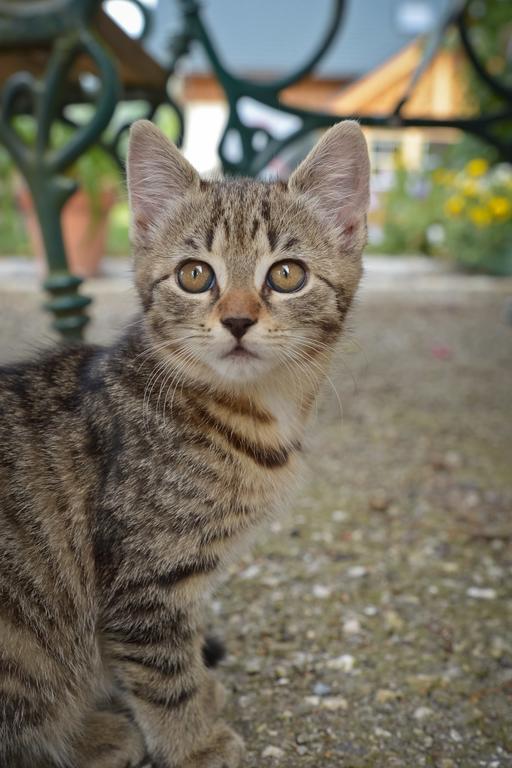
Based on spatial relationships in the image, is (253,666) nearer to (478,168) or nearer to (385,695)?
(385,695)

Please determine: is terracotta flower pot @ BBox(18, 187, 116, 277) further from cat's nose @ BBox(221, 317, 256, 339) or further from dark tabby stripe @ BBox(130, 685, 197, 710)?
dark tabby stripe @ BBox(130, 685, 197, 710)

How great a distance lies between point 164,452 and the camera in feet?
5.18

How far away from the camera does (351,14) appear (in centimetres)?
1942

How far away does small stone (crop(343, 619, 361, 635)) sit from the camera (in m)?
2.03

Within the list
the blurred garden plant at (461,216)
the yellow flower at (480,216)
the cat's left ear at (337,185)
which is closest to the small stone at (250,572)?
the cat's left ear at (337,185)

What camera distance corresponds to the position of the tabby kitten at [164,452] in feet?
4.90

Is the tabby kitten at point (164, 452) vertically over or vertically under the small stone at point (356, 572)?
over

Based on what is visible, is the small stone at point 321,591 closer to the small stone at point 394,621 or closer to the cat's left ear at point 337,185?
the small stone at point 394,621

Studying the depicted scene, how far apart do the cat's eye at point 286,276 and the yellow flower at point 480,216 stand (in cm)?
640

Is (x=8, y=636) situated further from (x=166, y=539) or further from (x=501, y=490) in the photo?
(x=501, y=490)

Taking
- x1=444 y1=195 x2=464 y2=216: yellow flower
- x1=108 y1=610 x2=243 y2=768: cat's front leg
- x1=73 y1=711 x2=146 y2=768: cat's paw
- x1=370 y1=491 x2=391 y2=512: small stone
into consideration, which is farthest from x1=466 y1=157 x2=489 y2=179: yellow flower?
x1=73 y1=711 x2=146 y2=768: cat's paw

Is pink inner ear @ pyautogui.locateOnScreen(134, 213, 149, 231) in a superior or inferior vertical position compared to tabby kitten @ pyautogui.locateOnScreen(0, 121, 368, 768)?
superior

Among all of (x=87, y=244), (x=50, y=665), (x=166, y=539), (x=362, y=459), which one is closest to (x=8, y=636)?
(x=50, y=665)

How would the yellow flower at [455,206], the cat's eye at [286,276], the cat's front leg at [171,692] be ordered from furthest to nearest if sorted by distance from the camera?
the yellow flower at [455,206] → the cat's eye at [286,276] → the cat's front leg at [171,692]
